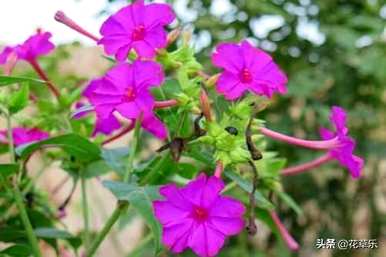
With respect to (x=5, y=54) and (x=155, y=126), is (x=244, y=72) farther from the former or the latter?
(x=5, y=54)

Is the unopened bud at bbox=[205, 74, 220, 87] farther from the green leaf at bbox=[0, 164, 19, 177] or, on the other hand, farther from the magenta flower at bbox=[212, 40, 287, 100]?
the green leaf at bbox=[0, 164, 19, 177]

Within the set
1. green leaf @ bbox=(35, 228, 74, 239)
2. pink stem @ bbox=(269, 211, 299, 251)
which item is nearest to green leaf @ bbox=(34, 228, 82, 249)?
green leaf @ bbox=(35, 228, 74, 239)

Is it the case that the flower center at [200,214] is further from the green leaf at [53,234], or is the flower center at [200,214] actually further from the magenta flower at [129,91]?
the green leaf at [53,234]

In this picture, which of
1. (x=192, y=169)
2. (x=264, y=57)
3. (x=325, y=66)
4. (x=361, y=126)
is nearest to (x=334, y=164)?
(x=361, y=126)

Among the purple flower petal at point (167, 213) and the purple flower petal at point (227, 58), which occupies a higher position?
the purple flower petal at point (227, 58)

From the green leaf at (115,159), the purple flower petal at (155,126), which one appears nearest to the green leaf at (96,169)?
the green leaf at (115,159)

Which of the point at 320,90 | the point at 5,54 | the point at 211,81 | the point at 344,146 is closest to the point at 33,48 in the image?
the point at 5,54

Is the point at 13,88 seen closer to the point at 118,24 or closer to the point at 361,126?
the point at 118,24
